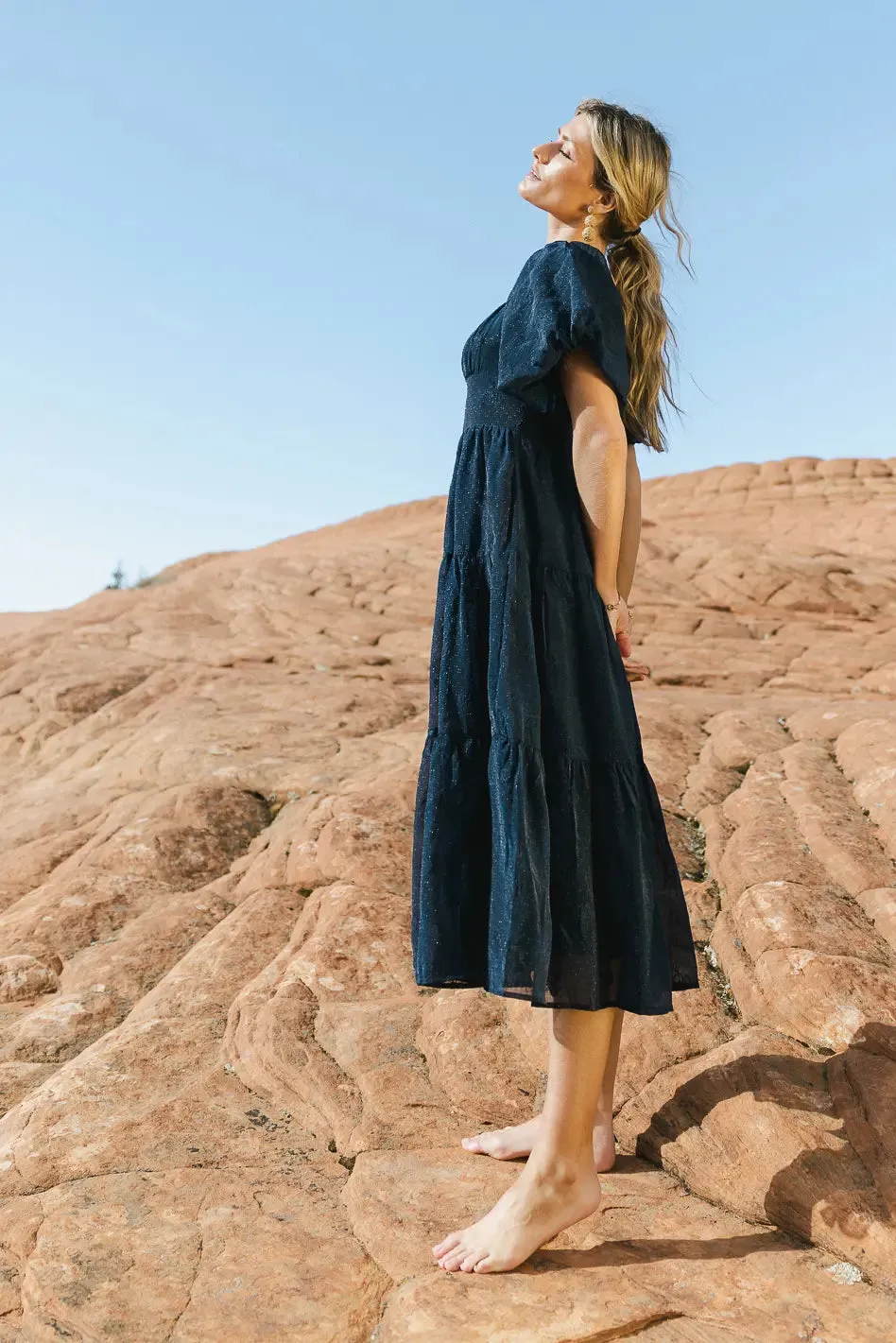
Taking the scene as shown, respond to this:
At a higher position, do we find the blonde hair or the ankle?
the blonde hair

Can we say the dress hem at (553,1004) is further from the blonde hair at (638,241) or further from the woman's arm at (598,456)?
the blonde hair at (638,241)

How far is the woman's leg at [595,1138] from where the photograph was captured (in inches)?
78.2

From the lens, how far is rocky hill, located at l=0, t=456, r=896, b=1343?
1.60 meters

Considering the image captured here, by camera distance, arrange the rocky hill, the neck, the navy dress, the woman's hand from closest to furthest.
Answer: the rocky hill → the navy dress → the woman's hand → the neck

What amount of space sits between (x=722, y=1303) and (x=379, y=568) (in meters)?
9.07

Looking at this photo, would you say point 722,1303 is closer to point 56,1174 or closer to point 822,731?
point 56,1174

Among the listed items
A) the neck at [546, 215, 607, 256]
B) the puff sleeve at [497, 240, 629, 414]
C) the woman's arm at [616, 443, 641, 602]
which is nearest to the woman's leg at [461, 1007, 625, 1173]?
the woman's arm at [616, 443, 641, 602]

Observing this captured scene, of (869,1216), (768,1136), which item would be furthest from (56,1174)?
(869,1216)

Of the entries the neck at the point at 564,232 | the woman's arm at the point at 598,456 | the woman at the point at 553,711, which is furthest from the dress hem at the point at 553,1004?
the neck at the point at 564,232

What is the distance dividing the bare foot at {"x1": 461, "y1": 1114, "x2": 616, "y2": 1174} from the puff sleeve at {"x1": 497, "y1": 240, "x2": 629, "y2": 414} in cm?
137

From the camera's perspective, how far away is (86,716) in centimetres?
605

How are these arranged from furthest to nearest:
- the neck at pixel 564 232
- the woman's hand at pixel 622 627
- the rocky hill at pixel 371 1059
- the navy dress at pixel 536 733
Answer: the neck at pixel 564 232 < the woman's hand at pixel 622 627 < the navy dress at pixel 536 733 < the rocky hill at pixel 371 1059

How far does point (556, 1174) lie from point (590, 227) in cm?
168

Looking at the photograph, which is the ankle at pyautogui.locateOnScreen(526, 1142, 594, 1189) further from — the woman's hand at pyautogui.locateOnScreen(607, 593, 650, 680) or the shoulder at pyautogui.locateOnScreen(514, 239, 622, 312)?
the shoulder at pyautogui.locateOnScreen(514, 239, 622, 312)
